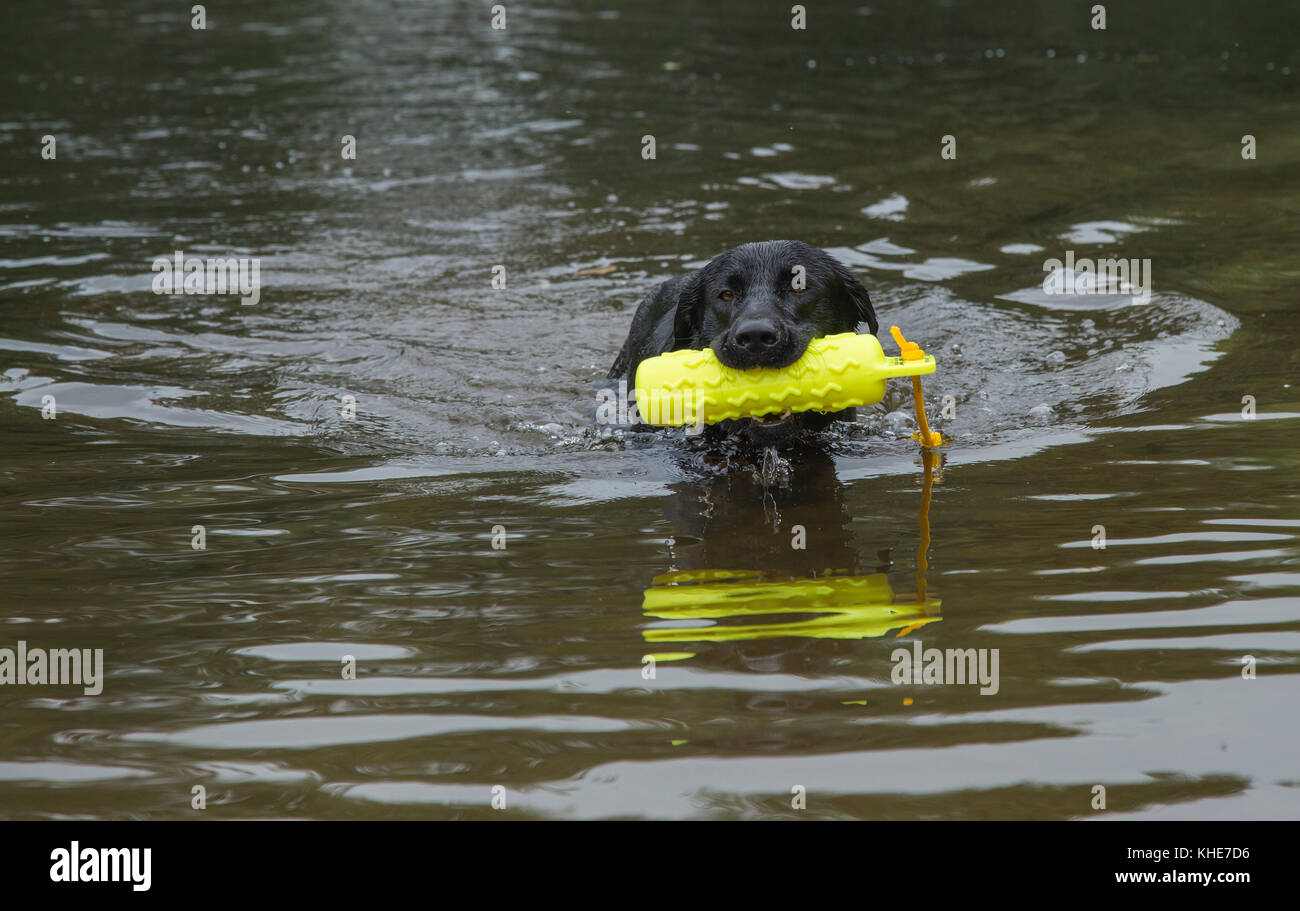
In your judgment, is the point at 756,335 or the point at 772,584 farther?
the point at 756,335

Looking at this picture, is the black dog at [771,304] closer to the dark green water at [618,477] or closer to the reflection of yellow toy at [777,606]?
the dark green water at [618,477]

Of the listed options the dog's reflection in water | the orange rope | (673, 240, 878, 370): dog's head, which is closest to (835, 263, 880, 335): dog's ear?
(673, 240, 878, 370): dog's head

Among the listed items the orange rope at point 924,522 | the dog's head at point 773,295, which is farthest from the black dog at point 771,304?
the orange rope at point 924,522

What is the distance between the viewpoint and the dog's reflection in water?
13.2 ft

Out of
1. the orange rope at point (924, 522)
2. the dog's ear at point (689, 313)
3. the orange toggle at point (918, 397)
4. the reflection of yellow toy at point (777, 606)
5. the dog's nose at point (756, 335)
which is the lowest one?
the reflection of yellow toy at point (777, 606)

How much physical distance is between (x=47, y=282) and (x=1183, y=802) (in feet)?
29.1

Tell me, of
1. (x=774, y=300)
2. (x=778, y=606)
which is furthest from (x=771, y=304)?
(x=778, y=606)

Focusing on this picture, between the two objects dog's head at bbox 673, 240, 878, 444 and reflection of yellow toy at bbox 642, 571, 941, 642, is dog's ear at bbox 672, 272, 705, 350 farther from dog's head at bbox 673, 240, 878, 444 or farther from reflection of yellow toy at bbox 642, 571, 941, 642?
reflection of yellow toy at bbox 642, 571, 941, 642

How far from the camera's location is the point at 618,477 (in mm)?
6051

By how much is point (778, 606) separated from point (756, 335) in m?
1.65

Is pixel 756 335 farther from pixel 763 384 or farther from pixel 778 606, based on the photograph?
pixel 778 606

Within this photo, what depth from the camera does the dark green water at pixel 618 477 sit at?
3416 mm

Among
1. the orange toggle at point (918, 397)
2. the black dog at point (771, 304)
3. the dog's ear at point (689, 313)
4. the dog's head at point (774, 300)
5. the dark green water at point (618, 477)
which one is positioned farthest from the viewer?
the dog's ear at point (689, 313)
